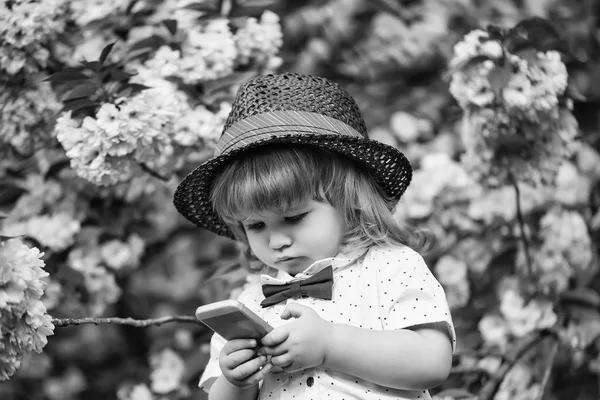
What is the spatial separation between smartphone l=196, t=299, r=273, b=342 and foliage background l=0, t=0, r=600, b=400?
1.35 ft

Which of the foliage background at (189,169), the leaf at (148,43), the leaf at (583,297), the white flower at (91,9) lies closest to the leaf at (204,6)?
the foliage background at (189,169)

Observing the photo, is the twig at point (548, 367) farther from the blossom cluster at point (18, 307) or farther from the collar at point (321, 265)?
the blossom cluster at point (18, 307)

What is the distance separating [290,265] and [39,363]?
179 cm

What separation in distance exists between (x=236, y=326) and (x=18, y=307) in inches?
16.7

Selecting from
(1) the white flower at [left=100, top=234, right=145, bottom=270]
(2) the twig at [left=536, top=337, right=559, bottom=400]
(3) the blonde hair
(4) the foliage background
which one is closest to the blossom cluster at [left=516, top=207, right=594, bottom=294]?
(4) the foliage background

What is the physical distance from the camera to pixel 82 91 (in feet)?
6.96

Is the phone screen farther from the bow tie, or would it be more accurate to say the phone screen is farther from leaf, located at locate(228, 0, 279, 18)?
leaf, located at locate(228, 0, 279, 18)

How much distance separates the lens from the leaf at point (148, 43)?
238cm

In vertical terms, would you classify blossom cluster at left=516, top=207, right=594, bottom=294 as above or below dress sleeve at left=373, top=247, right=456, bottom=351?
below

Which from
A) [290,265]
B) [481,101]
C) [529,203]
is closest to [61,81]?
[290,265]

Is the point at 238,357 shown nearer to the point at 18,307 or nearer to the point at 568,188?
the point at 18,307

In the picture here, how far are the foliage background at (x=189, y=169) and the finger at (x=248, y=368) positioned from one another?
0.48 metres

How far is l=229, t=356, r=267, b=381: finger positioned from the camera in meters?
1.55

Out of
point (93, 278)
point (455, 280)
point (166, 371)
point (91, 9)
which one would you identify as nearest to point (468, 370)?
point (455, 280)
